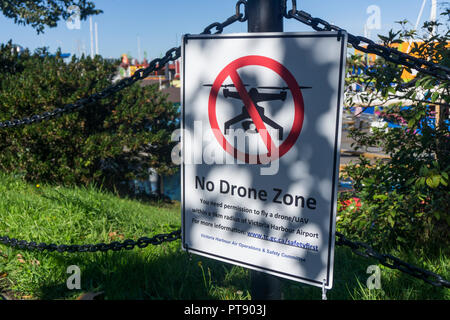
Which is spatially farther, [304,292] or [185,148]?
[304,292]

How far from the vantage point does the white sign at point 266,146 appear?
185 cm

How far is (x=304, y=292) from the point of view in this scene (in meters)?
2.88

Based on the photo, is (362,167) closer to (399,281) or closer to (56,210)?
(399,281)

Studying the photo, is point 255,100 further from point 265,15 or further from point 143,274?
point 143,274

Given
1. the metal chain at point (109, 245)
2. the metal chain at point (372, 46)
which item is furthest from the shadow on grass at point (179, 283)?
the metal chain at point (372, 46)

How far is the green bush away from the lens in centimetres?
766

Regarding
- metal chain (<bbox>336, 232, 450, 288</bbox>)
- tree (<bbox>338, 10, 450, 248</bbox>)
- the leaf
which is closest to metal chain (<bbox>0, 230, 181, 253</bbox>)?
metal chain (<bbox>336, 232, 450, 288</bbox>)

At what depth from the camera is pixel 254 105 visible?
77.5 inches

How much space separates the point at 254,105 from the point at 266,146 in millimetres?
197

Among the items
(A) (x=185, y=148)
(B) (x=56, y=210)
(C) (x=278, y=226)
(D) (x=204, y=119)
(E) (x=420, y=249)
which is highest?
(D) (x=204, y=119)

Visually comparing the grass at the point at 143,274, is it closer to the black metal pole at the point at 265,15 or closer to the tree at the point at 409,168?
the tree at the point at 409,168

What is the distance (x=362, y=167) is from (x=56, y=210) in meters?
3.43
